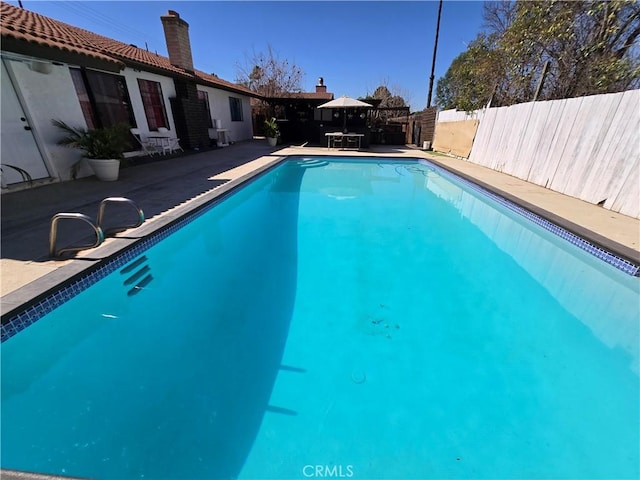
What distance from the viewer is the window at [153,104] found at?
8.97 metres

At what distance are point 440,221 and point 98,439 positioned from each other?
5.84 m

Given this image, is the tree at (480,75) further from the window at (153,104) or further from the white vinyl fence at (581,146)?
the window at (153,104)

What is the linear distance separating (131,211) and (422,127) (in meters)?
15.4

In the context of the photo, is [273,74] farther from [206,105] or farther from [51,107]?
[51,107]

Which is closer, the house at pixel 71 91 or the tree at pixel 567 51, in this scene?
the house at pixel 71 91

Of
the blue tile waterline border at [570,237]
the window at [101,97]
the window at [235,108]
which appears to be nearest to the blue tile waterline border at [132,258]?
the blue tile waterline border at [570,237]

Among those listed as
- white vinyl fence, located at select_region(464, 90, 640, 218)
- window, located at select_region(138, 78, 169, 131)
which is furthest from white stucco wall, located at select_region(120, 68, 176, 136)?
white vinyl fence, located at select_region(464, 90, 640, 218)

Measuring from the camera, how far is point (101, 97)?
7414 millimetres

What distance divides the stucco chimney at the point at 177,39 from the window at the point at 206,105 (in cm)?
102

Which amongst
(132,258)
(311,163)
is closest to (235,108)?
(311,163)

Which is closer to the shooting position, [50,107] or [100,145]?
[50,107]

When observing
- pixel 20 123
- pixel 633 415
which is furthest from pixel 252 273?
pixel 20 123

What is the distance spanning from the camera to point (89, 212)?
4.31 meters

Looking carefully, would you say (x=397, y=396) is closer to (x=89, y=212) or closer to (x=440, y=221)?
(x=440, y=221)
